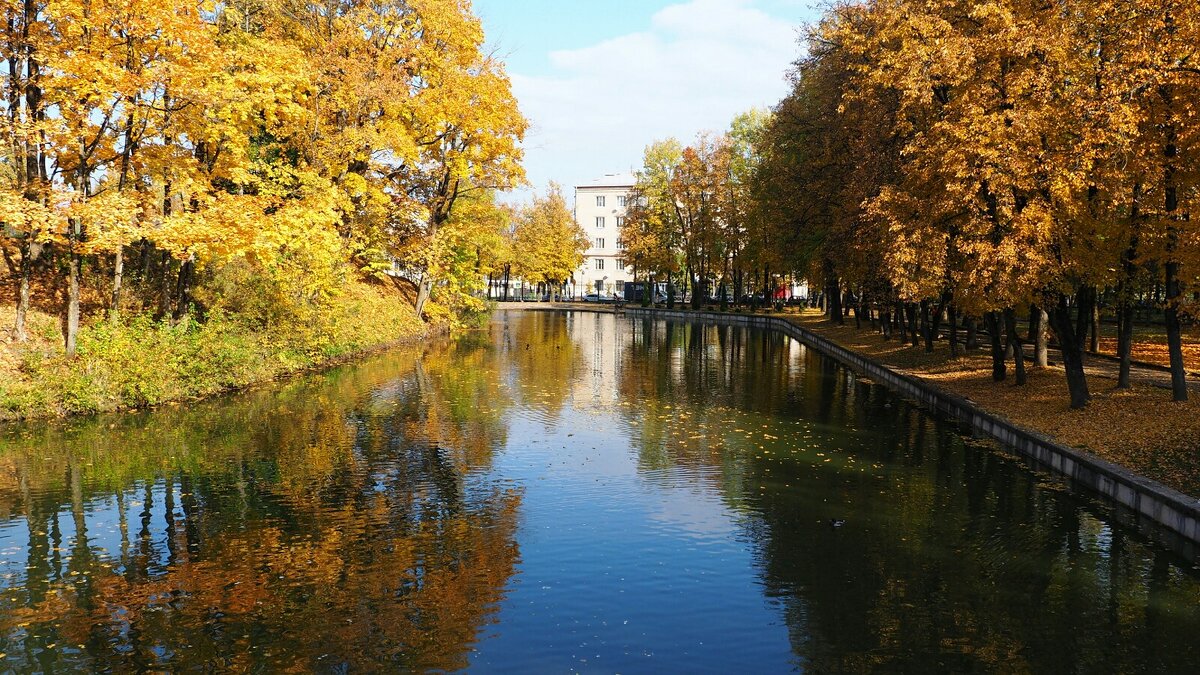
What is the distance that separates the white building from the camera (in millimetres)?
138875

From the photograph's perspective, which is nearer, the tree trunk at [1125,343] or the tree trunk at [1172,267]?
the tree trunk at [1172,267]

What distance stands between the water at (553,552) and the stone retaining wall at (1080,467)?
2.36 ft

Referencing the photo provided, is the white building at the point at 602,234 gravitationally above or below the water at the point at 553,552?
above

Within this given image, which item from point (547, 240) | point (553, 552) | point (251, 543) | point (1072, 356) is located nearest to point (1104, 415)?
point (1072, 356)

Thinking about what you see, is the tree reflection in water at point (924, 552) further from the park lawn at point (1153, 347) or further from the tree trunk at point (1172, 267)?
the park lawn at point (1153, 347)

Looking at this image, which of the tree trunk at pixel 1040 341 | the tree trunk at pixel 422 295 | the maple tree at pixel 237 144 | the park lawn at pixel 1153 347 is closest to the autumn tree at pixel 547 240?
the tree trunk at pixel 422 295

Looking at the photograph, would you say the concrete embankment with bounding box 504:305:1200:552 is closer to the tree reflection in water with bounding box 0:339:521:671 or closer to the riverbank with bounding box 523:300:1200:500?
the riverbank with bounding box 523:300:1200:500

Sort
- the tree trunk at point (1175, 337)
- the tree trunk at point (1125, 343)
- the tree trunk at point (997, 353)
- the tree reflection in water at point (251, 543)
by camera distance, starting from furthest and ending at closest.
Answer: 1. the tree trunk at point (997, 353)
2. the tree trunk at point (1125, 343)
3. the tree trunk at point (1175, 337)
4. the tree reflection in water at point (251, 543)

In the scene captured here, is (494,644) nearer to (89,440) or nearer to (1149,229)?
(89,440)

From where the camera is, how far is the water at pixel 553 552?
9336 millimetres

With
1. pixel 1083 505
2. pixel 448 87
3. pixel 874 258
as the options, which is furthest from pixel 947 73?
pixel 448 87

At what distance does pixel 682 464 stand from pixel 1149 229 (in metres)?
12.1

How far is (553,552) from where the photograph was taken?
12.5 meters

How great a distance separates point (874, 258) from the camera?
31688 millimetres
